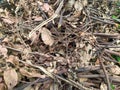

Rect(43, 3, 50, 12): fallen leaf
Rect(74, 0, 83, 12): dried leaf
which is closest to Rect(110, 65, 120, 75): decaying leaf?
Rect(74, 0, 83, 12): dried leaf

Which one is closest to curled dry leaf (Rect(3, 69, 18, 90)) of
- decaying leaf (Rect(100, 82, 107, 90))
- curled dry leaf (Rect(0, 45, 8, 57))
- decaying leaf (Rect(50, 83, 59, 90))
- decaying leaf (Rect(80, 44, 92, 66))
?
curled dry leaf (Rect(0, 45, 8, 57))

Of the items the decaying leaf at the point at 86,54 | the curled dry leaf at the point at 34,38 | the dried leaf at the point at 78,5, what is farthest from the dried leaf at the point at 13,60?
the dried leaf at the point at 78,5

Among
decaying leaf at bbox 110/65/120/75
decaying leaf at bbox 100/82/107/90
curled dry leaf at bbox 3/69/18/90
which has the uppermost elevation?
curled dry leaf at bbox 3/69/18/90

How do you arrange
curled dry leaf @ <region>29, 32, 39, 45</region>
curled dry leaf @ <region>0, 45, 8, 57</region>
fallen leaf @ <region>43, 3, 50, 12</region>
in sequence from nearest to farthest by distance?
curled dry leaf @ <region>0, 45, 8, 57</region>, curled dry leaf @ <region>29, 32, 39, 45</region>, fallen leaf @ <region>43, 3, 50, 12</region>

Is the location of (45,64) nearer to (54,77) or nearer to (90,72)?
(54,77)

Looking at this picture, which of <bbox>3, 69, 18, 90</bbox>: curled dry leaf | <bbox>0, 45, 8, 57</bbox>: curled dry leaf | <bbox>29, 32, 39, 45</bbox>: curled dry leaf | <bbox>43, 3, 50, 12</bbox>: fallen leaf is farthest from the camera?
<bbox>43, 3, 50, 12</bbox>: fallen leaf

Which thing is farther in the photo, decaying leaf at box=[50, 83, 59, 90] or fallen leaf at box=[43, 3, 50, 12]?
fallen leaf at box=[43, 3, 50, 12]

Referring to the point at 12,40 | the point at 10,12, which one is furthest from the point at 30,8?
the point at 12,40

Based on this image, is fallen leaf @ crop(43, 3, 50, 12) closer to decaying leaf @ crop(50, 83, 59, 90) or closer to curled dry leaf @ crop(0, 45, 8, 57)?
curled dry leaf @ crop(0, 45, 8, 57)

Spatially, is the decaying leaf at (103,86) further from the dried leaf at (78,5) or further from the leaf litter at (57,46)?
the dried leaf at (78,5)

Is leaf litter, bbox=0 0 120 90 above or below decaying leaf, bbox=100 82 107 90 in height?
above
